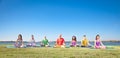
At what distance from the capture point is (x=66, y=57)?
13938mm

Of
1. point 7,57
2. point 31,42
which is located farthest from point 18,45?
point 7,57

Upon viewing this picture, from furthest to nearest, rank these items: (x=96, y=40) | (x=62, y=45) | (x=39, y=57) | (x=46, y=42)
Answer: (x=46, y=42), (x=62, y=45), (x=96, y=40), (x=39, y=57)

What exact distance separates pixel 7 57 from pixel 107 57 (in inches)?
195

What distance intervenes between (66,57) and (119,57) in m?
2.66

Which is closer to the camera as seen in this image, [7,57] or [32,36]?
[7,57]

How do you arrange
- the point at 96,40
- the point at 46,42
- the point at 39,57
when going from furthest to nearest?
1. the point at 46,42
2. the point at 96,40
3. the point at 39,57

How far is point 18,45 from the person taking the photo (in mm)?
29141

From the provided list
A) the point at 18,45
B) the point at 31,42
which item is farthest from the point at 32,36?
the point at 18,45

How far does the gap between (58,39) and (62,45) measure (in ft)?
2.80

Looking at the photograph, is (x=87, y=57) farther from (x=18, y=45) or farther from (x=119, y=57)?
(x=18, y=45)

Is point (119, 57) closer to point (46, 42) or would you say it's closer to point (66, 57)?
point (66, 57)

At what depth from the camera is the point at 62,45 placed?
1172 inches

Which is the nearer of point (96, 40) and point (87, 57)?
point (87, 57)

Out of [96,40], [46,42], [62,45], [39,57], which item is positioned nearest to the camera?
[39,57]
